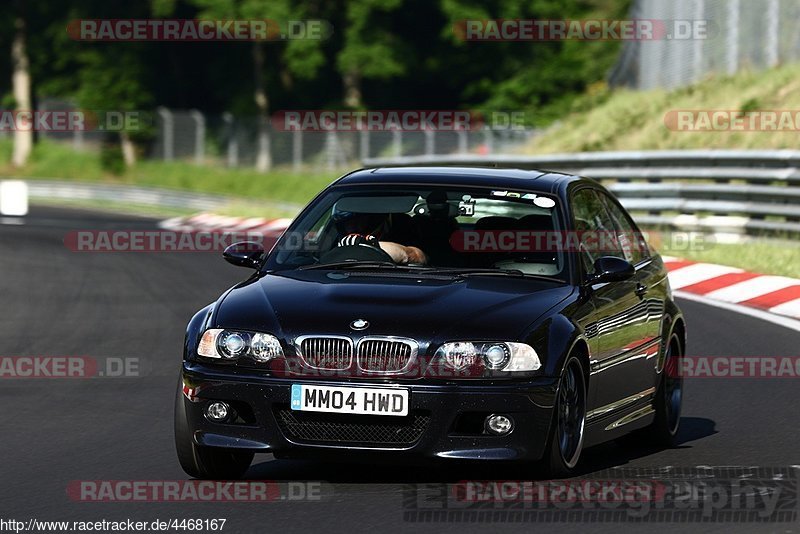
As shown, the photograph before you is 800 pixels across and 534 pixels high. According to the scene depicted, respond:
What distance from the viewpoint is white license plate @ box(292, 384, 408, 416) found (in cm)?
727

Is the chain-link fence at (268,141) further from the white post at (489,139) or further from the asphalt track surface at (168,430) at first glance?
the asphalt track surface at (168,430)

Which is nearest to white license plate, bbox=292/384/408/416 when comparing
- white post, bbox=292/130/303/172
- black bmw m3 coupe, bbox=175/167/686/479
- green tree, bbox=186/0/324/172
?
black bmw m3 coupe, bbox=175/167/686/479

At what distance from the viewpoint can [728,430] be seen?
9609 millimetres

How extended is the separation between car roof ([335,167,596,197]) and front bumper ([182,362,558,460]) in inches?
65.6

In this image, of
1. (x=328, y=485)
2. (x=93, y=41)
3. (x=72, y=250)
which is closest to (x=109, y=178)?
(x=93, y=41)

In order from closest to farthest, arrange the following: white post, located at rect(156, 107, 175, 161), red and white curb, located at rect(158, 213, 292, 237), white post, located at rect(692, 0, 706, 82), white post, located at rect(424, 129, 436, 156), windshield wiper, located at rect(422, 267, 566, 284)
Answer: windshield wiper, located at rect(422, 267, 566, 284), red and white curb, located at rect(158, 213, 292, 237), white post, located at rect(692, 0, 706, 82), white post, located at rect(424, 129, 436, 156), white post, located at rect(156, 107, 175, 161)

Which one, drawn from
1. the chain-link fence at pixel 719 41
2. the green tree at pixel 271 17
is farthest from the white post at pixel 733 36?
the green tree at pixel 271 17

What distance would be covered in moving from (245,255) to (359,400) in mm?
1915

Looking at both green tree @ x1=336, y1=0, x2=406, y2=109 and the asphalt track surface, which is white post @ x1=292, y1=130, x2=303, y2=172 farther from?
the asphalt track surface

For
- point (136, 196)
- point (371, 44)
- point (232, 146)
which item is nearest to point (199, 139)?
point (232, 146)

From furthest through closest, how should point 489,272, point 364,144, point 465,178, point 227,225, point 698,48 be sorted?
point 364,144 → point 698,48 → point 227,225 → point 465,178 → point 489,272

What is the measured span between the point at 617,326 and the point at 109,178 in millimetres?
56197

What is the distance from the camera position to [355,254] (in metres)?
8.54

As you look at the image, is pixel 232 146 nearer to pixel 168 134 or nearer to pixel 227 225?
pixel 168 134
